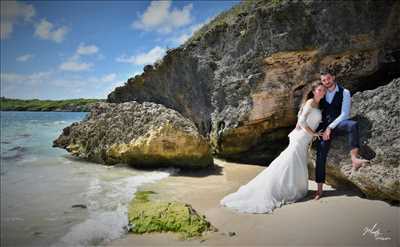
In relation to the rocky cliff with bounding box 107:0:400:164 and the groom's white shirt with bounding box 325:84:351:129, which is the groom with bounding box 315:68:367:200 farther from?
the rocky cliff with bounding box 107:0:400:164

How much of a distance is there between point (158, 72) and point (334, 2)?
9918 millimetres

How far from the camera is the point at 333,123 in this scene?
20.3ft

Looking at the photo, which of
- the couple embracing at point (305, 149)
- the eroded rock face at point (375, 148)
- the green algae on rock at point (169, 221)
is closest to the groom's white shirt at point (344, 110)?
the couple embracing at point (305, 149)

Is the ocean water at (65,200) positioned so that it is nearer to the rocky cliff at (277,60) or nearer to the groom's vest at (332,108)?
the rocky cliff at (277,60)

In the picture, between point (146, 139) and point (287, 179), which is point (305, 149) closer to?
point (287, 179)

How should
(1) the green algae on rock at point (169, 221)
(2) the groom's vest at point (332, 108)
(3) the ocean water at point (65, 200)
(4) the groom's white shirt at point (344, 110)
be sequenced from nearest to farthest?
(1) the green algae on rock at point (169, 221)
(3) the ocean water at point (65, 200)
(4) the groom's white shirt at point (344, 110)
(2) the groom's vest at point (332, 108)

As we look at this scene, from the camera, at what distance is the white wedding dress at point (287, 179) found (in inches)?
243

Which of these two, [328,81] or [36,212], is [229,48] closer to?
[328,81]

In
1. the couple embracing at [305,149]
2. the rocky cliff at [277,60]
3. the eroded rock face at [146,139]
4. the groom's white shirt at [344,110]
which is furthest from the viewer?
the eroded rock face at [146,139]

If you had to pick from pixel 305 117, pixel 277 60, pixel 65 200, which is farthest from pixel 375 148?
pixel 65 200

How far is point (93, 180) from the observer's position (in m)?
9.50

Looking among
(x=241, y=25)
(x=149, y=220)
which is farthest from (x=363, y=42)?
(x=149, y=220)

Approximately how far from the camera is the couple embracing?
6.13 meters

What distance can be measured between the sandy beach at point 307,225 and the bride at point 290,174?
0.79 feet
